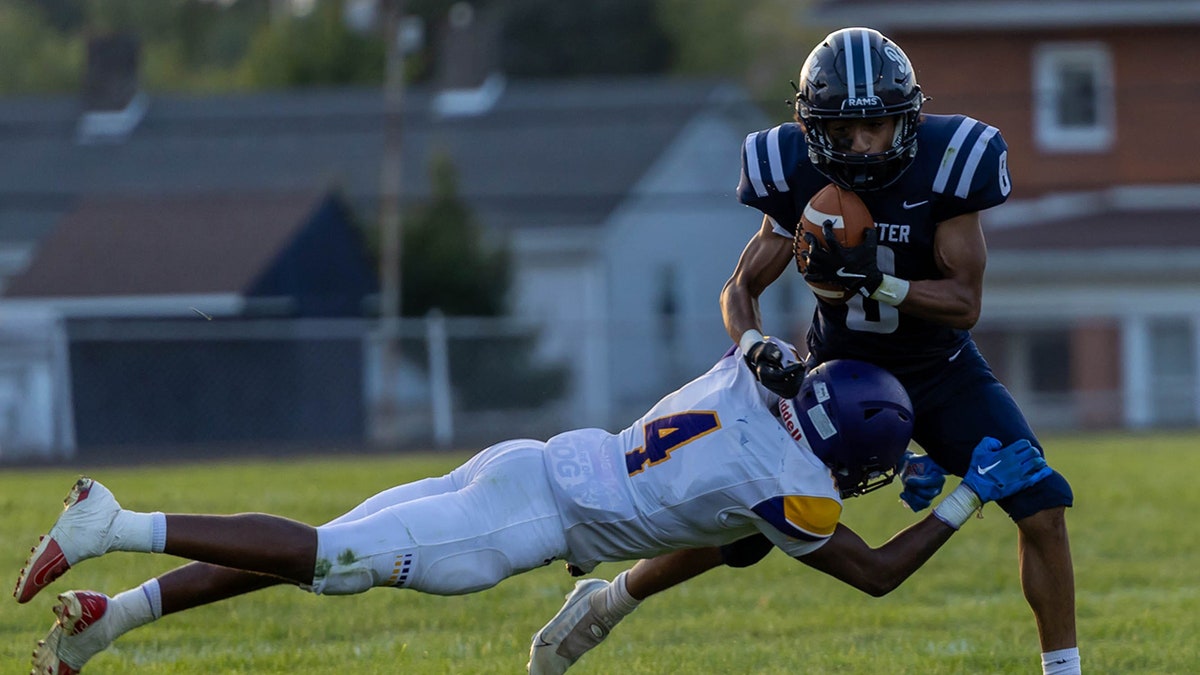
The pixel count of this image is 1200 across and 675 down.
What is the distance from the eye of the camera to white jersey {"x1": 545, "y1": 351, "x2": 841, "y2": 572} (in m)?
4.13

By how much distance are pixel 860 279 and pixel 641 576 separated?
1156 millimetres

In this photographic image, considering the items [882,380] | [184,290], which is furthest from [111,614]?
[184,290]

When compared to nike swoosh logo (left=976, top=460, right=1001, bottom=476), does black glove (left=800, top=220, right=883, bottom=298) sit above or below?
above

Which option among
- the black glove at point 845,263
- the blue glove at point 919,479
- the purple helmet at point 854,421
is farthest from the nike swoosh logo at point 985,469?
the black glove at point 845,263

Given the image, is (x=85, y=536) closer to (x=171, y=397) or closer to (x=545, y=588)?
(x=545, y=588)

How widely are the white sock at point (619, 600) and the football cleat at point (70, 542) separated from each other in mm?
1565

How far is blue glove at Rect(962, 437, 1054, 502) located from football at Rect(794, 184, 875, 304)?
24.1 inches

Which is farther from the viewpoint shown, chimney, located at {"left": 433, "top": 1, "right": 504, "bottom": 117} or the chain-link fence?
chimney, located at {"left": 433, "top": 1, "right": 504, "bottom": 117}

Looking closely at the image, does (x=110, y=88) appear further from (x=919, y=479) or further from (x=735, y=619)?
(x=919, y=479)

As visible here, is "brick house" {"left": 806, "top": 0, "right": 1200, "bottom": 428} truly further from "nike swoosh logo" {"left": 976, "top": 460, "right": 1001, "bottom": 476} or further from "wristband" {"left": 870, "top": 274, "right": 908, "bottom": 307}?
"wristband" {"left": 870, "top": 274, "right": 908, "bottom": 307}

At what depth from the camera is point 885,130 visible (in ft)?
14.6

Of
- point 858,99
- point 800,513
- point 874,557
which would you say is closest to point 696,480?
point 800,513

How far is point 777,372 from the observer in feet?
13.6

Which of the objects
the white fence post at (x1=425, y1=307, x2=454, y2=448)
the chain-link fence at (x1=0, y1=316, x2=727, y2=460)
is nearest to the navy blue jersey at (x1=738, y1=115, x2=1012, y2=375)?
the chain-link fence at (x1=0, y1=316, x2=727, y2=460)
